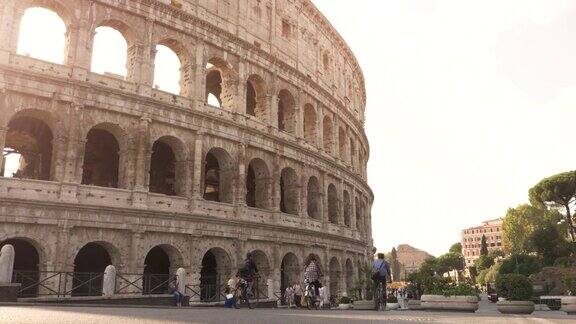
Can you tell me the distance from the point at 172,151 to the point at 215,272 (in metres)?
6.40

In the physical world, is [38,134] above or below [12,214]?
above

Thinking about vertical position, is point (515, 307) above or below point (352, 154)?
below

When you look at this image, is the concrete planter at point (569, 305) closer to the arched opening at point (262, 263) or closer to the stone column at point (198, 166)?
the arched opening at point (262, 263)

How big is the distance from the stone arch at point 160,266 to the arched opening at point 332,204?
1259cm

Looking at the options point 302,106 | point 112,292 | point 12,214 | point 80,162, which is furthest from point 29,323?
point 302,106

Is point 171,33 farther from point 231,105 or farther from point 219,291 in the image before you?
point 219,291

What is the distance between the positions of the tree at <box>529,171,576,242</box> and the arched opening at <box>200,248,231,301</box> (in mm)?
55429

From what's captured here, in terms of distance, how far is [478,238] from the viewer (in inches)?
5349

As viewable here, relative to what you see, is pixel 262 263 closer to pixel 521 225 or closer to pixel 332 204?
pixel 332 204

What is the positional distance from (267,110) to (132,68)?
25.7ft

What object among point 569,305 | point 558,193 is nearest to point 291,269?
point 569,305

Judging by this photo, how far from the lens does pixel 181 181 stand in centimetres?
2042

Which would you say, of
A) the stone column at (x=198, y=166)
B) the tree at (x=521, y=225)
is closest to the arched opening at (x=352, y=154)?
the stone column at (x=198, y=166)

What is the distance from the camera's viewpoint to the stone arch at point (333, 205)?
3055cm
